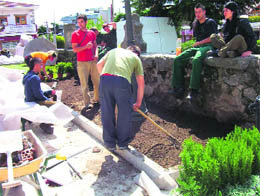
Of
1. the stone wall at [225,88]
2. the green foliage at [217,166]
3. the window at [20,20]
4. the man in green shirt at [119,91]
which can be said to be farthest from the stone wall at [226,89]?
the window at [20,20]

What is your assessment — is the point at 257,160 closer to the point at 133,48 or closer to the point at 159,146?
the point at 159,146

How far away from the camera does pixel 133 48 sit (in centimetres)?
408

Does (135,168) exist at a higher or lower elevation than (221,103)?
lower

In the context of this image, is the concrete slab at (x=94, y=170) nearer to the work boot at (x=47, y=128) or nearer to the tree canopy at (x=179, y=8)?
the work boot at (x=47, y=128)

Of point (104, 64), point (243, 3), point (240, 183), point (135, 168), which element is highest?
point (243, 3)

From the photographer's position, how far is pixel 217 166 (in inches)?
92.7

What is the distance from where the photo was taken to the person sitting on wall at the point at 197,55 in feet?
15.5

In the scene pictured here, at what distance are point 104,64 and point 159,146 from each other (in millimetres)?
1439

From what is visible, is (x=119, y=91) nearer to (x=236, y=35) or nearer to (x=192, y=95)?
(x=192, y=95)

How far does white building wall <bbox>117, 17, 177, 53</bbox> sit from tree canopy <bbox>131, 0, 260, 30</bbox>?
0.39 m

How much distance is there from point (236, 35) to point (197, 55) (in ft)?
2.40

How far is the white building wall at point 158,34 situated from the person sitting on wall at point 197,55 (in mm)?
6812

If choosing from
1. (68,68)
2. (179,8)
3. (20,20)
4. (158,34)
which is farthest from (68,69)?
(20,20)

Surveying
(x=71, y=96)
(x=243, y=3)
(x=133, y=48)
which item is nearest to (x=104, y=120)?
(x=133, y=48)
